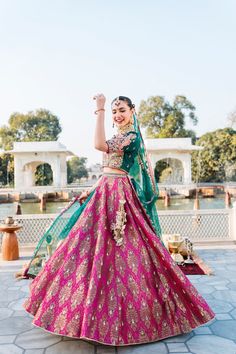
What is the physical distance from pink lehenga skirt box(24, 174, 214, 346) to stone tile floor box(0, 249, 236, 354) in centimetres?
10

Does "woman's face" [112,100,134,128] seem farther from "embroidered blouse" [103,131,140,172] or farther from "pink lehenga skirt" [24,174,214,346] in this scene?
"pink lehenga skirt" [24,174,214,346]

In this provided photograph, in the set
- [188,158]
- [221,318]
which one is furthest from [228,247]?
[188,158]

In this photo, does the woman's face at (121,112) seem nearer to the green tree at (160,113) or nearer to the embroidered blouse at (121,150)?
the embroidered blouse at (121,150)

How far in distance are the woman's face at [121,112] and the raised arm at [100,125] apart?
0.19m

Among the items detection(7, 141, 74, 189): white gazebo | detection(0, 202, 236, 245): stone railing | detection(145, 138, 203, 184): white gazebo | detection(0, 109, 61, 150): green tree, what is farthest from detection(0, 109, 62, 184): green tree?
detection(0, 202, 236, 245): stone railing

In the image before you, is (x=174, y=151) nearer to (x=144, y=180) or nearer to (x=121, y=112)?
(x=144, y=180)

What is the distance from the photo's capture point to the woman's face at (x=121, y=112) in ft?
8.27

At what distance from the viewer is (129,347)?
213 cm

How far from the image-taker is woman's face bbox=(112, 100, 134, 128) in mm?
2520

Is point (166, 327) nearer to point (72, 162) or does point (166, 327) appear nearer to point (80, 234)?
point (80, 234)

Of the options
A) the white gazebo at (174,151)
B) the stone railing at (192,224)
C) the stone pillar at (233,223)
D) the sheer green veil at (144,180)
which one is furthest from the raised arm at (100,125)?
the white gazebo at (174,151)

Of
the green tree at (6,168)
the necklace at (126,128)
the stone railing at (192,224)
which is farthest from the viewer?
the green tree at (6,168)

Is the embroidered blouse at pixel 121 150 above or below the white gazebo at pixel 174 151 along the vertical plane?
below

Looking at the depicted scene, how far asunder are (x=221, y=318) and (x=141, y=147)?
1.43 meters
